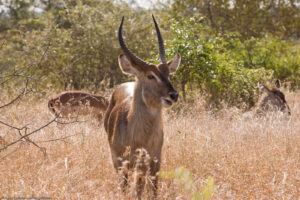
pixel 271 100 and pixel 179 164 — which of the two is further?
pixel 271 100

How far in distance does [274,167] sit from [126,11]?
8390mm

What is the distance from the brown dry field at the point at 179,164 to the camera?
3605 millimetres

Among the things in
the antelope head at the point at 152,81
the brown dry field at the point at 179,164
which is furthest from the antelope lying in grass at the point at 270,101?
the antelope head at the point at 152,81

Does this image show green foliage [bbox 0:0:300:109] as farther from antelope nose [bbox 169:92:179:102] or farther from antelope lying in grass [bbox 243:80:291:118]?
antelope nose [bbox 169:92:179:102]

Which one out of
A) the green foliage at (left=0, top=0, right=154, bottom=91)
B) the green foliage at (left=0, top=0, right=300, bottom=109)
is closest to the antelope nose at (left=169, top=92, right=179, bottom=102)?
the green foliage at (left=0, top=0, right=300, bottom=109)

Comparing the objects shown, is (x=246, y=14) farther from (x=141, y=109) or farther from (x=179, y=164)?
(x=141, y=109)

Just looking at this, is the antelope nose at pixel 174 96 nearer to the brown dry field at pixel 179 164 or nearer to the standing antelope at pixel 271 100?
the brown dry field at pixel 179 164

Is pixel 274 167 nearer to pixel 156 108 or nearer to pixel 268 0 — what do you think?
pixel 156 108

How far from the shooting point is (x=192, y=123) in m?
6.75

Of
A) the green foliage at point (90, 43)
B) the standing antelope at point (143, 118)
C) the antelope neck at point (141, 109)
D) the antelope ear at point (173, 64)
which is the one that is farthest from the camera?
the green foliage at point (90, 43)

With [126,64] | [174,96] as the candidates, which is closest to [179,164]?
[174,96]

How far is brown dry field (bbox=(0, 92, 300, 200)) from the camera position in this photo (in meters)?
3.61

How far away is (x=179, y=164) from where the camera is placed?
4941 millimetres

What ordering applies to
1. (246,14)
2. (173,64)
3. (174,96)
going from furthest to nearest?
(246,14), (173,64), (174,96)
